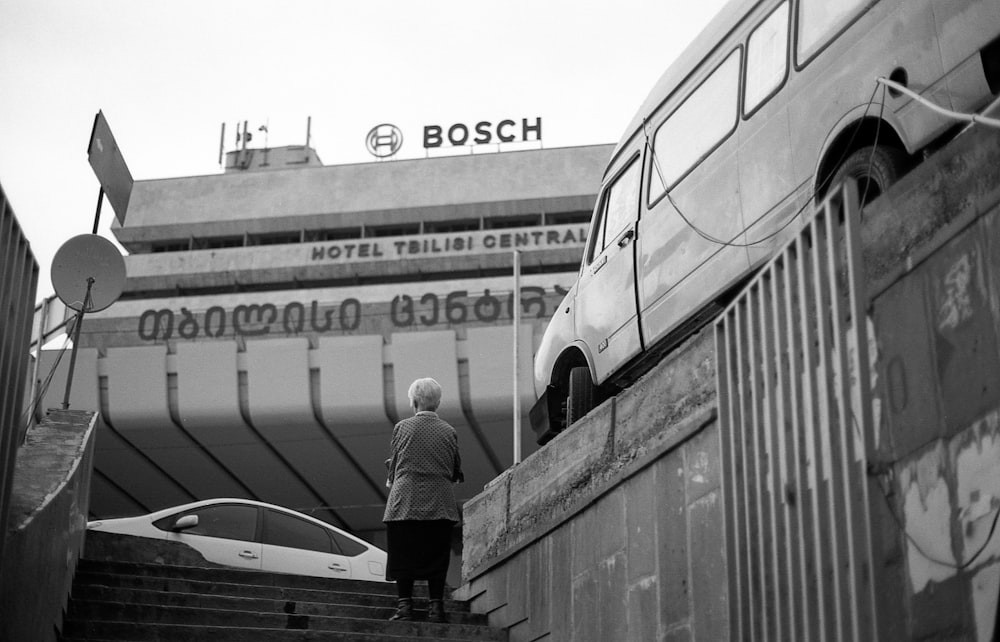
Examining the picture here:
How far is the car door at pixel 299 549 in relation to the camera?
40.2ft

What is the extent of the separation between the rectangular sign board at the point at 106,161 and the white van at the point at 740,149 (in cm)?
780

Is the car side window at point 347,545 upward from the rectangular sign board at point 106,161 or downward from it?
downward

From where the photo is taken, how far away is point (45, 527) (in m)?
6.88

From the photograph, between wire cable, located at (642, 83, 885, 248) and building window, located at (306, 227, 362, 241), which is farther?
building window, located at (306, 227, 362, 241)

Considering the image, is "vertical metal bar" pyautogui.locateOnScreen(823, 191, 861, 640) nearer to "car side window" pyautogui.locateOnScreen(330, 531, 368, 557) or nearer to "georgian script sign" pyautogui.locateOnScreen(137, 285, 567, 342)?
"car side window" pyautogui.locateOnScreen(330, 531, 368, 557)

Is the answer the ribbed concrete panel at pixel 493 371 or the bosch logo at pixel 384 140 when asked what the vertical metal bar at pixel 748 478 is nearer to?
the ribbed concrete panel at pixel 493 371

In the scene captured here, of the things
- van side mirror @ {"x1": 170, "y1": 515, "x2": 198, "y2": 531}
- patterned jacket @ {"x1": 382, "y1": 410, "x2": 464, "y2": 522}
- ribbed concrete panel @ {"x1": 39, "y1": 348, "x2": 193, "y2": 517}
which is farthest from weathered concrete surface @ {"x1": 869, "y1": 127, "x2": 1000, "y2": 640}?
ribbed concrete panel @ {"x1": 39, "y1": 348, "x2": 193, "y2": 517}

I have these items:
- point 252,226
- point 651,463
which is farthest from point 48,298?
point 252,226

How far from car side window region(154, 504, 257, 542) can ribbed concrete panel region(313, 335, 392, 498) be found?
40.8ft

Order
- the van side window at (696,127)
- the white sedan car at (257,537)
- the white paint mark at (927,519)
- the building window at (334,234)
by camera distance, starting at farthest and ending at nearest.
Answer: the building window at (334,234), the white sedan car at (257,537), the van side window at (696,127), the white paint mark at (927,519)

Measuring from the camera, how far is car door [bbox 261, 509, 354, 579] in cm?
1224

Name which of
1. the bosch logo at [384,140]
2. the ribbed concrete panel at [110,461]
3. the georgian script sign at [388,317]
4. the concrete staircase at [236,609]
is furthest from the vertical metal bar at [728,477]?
the bosch logo at [384,140]

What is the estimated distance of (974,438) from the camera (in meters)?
4.36

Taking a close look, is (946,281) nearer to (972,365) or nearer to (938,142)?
(972,365)
